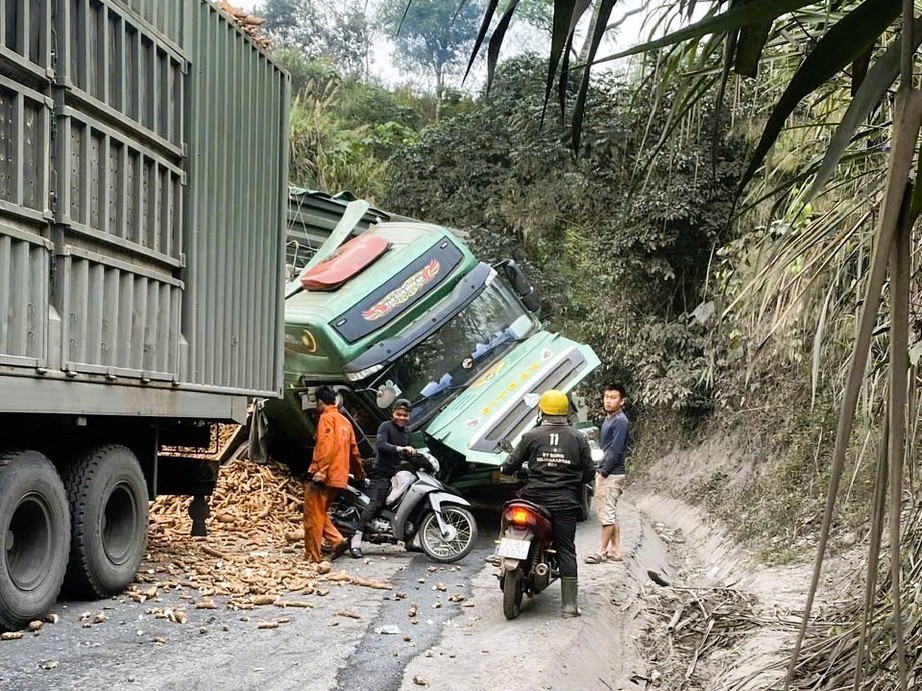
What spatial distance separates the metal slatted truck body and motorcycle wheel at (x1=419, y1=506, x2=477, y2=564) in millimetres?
1943

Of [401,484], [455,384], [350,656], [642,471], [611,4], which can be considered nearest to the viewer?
[611,4]

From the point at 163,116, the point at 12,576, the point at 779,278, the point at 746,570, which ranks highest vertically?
the point at 163,116

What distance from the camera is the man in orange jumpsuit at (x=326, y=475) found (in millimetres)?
9234

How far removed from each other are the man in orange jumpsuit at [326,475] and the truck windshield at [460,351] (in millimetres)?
1827

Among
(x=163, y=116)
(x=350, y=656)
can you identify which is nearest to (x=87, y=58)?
(x=163, y=116)

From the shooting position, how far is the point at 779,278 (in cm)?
394

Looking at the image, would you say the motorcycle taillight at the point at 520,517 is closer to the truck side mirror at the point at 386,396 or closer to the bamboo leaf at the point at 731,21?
the truck side mirror at the point at 386,396

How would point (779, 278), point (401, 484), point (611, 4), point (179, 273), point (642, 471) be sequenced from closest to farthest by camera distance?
point (611, 4) → point (779, 278) → point (179, 273) → point (401, 484) → point (642, 471)

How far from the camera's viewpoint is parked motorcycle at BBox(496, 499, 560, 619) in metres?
6.93

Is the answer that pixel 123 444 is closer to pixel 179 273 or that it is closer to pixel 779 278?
pixel 179 273

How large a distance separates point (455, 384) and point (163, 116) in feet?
17.8

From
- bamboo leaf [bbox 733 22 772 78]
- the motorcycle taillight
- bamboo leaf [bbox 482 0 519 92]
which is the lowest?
the motorcycle taillight

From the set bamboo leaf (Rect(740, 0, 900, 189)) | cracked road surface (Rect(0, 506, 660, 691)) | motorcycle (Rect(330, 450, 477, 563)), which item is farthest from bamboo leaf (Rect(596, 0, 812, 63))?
motorcycle (Rect(330, 450, 477, 563))

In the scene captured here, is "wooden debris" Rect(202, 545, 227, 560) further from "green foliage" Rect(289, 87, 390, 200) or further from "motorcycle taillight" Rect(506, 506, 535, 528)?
"green foliage" Rect(289, 87, 390, 200)
